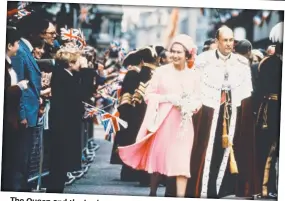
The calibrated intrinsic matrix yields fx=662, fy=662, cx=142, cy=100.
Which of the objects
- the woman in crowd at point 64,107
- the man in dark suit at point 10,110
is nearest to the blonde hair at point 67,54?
the woman in crowd at point 64,107

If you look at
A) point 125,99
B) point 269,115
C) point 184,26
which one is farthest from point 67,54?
point 269,115

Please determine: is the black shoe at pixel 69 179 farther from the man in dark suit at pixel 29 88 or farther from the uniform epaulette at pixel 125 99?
the uniform epaulette at pixel 125 99

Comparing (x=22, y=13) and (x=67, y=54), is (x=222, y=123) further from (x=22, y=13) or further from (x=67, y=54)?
(x=22, y=13)

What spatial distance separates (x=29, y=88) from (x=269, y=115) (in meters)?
2.09

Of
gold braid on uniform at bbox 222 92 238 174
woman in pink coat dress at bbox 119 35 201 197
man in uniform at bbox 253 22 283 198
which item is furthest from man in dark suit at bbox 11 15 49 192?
man in uniform at bbox 253 22 283 198

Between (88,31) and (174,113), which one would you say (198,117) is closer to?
(174,113)

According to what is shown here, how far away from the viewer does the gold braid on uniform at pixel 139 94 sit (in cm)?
574

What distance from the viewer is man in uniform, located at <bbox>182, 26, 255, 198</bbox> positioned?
18.8ft

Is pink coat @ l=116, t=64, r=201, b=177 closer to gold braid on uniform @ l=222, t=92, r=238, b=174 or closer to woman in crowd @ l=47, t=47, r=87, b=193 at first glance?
gold braid on uniform @ l=222, t=92, r=238, b=174

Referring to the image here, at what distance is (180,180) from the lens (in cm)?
578

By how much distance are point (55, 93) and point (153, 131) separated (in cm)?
92

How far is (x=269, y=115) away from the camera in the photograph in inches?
225

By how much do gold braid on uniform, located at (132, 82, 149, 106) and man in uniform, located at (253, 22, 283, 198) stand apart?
996 millimetres

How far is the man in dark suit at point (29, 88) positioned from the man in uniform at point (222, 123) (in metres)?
1.41
